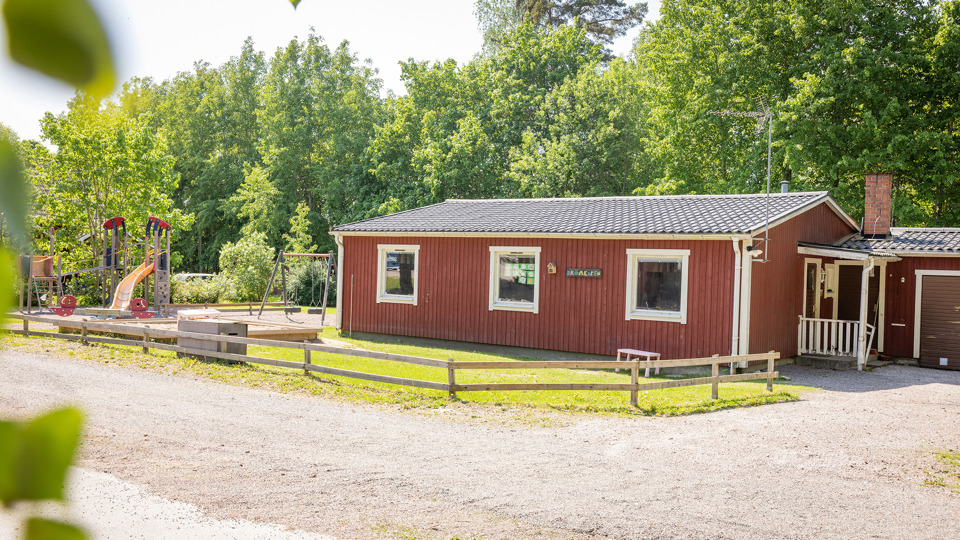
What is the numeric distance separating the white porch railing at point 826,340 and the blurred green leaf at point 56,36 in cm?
1744

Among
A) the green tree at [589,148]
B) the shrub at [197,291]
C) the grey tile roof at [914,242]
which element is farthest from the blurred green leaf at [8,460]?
the green tree at [589,148]

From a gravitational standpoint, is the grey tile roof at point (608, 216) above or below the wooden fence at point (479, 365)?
above

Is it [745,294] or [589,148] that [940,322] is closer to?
[745,294]

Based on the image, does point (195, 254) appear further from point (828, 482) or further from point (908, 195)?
point (828, 482)

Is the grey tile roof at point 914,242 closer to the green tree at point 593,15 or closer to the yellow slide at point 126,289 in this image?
the yellow slide at point 126,289

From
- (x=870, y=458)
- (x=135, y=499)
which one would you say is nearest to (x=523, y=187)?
(x=870, y=458)

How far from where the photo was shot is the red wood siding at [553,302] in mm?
14703

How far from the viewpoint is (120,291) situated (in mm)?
20875

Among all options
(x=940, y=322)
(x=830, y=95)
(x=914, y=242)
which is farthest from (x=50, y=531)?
(x=830, y=95)

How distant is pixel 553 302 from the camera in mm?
16547

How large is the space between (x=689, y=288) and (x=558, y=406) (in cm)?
549

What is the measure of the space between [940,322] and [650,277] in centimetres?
705

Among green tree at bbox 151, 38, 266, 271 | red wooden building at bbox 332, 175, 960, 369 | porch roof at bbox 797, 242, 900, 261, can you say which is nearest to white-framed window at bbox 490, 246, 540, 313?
red wooden building at bbox 332, 175, 960, 369

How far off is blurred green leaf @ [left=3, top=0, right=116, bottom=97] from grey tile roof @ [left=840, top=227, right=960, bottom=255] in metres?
18.8
